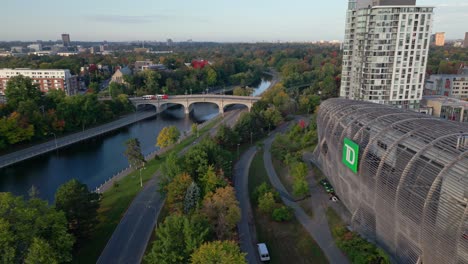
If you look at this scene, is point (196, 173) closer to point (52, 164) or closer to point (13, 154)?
point (52, 164)

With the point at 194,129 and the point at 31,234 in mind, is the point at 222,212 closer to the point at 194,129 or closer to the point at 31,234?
the point at 31,234

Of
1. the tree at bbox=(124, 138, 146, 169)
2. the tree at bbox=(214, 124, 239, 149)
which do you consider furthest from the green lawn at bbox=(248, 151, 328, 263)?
the tree at bbox=(214, 124, 239, 149)

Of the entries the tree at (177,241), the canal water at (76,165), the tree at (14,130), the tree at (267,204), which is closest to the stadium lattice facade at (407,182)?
the tree at (267,204)

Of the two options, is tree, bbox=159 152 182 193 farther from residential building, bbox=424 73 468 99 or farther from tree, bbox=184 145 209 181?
residential building, bbox=424 73 468 99

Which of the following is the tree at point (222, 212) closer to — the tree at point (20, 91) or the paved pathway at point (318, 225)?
the paved pathway at point (318, 225)

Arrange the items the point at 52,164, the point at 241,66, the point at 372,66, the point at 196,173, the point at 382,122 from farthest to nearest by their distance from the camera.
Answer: the point at 241,66 → the point at 372,66 → the point at 52,164 → the point at 196,173 → the point at 382,122

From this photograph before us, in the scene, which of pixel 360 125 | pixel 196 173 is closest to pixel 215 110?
pixel 196 173
